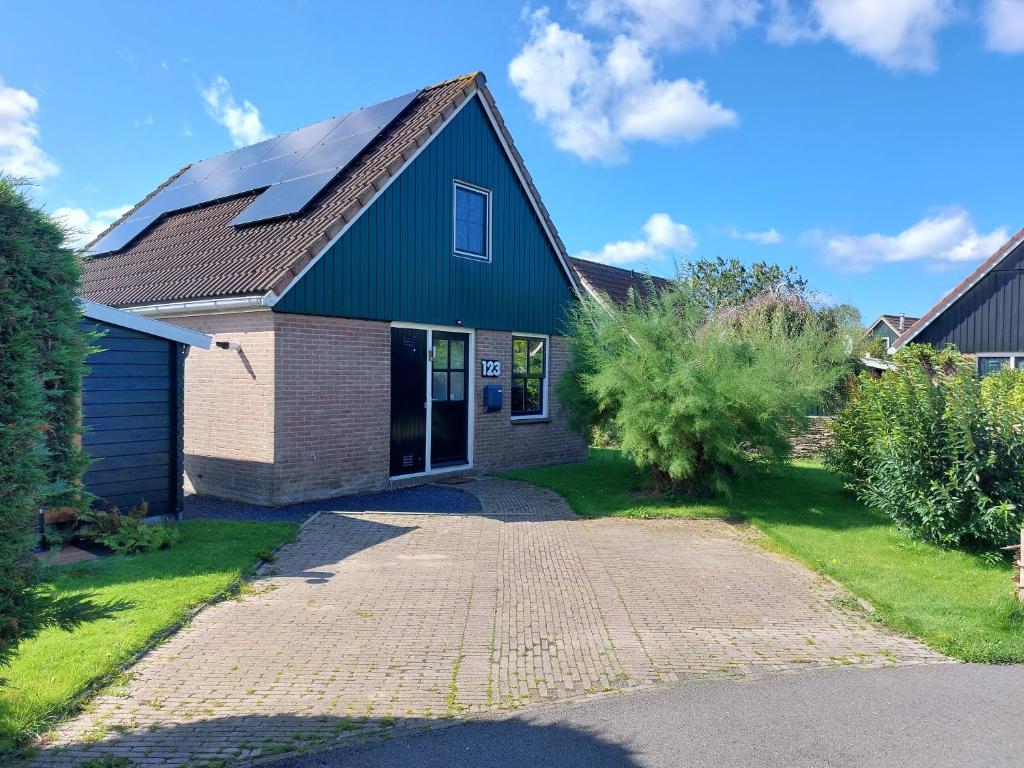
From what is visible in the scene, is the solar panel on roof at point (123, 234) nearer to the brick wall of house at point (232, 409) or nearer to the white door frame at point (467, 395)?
the brick wall of house at point (232, 409)

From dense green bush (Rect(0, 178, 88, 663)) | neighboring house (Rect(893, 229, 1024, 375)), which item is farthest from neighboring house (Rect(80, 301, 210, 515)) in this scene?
neighboring house (Rect(893, 229, 1024, 375))

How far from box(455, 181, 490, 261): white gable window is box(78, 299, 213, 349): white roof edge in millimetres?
5160

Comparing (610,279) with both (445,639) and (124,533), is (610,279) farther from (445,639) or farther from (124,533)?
(445,639)

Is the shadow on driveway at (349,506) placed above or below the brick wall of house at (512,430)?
below

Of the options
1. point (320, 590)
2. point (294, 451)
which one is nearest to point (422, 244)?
point (294, 451)

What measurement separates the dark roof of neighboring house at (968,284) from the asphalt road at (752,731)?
45.5 ft

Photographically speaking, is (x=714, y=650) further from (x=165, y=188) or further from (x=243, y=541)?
(x=165, y=188)

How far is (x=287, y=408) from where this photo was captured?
31.9 feet

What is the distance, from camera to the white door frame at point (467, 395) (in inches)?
468

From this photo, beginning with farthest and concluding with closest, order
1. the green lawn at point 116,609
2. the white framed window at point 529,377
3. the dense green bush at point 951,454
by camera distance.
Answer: the white framed window at point 529,377, the dense green bush at point 951,454, the green lawn at point 116,609

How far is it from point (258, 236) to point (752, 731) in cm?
989

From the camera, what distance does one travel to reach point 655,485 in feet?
36.8

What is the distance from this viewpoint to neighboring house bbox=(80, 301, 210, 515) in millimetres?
7902

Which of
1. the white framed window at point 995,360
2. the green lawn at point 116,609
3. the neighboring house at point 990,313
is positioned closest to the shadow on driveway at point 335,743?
the green lawn at point 116,609
